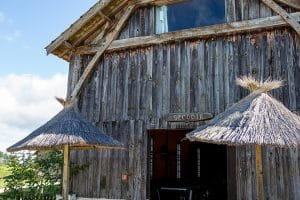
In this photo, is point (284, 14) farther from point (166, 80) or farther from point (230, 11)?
point (166, 80)

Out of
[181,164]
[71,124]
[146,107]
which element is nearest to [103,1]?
[146,107]

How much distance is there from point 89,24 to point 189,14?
2813mm

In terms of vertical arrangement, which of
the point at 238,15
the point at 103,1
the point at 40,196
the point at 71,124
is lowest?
the point at 40,196

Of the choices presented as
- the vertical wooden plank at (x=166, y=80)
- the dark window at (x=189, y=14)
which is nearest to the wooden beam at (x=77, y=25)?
the dark window at (x=189, y=14)

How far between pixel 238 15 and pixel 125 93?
3470 millimetres

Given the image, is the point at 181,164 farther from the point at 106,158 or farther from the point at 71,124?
the point at 71,124

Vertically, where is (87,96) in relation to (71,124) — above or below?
above

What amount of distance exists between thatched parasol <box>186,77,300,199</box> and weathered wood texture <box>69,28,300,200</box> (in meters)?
1.73

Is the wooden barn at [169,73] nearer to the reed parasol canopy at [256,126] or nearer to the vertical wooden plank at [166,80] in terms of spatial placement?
the vertical wooden plank at [166,80]

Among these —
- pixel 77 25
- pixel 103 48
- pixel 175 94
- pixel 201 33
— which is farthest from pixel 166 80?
pixel 77 25

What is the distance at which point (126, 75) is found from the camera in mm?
9898

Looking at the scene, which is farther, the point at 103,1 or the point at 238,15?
the point at 103,1

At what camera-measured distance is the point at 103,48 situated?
10.2m

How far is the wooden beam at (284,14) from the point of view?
8.11 m
